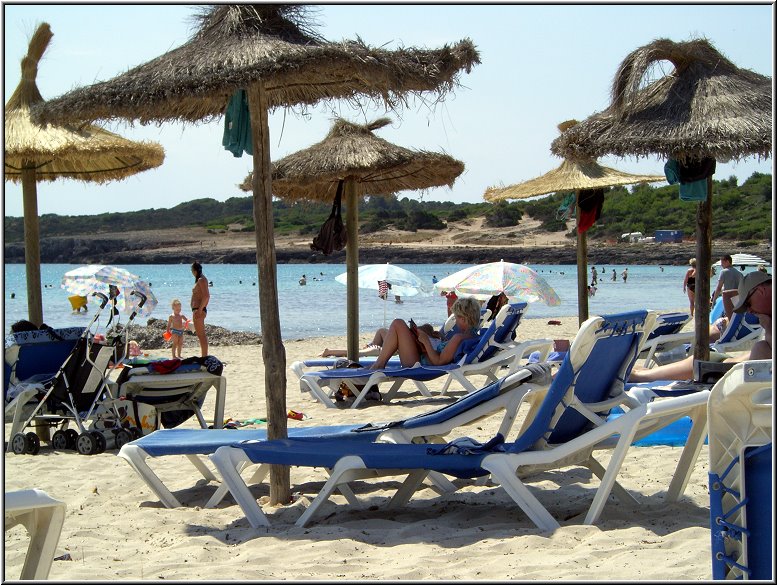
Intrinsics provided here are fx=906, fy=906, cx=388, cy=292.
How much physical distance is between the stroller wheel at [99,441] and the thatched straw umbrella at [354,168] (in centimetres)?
362

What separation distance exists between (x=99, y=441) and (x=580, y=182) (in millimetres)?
6916

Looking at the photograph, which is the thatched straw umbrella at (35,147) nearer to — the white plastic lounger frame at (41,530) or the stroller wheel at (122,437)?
the stroller wheel at (122,437)

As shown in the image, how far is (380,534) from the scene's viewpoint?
152 inches

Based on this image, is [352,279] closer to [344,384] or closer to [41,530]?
[344,384]

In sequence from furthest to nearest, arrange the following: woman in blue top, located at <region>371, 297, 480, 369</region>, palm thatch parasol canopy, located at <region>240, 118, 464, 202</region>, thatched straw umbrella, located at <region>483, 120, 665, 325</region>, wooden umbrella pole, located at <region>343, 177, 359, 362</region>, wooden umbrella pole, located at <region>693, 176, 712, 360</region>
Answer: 1. thatched straw umbrella, located at <region>483, 120, 665, 325</region>
2. wooden umbrella pole, located at <region>343, 177, 359, 362</region>
3. palm thatch parasol canopy, located at <region>240, 118, 464, 202</region>
4. woman in blue top, located at <region>371, 297, 480, 369</region>
5. wooden umbrella pole, located at <region>693, 176, 712, 360</region>

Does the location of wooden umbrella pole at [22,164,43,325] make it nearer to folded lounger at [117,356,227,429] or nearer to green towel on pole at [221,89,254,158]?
folded lounger at [117,356,227,429]

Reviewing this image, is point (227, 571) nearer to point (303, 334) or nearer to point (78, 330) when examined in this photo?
point (78, 330)

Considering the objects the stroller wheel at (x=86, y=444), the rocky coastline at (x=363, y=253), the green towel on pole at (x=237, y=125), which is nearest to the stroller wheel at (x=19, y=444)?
the stroller wheel at (x=86, y=444)

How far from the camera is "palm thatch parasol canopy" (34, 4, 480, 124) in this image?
4.18 m

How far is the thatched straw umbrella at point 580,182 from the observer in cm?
1093

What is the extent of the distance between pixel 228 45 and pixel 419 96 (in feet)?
3.17

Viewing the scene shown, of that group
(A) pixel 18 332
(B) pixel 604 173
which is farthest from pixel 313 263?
(A) pixel 18 332

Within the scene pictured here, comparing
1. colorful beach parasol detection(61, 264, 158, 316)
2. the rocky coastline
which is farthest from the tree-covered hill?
colorful beach parasol detection(61, 264, 158, 316)

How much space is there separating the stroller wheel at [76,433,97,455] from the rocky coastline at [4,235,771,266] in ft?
160
